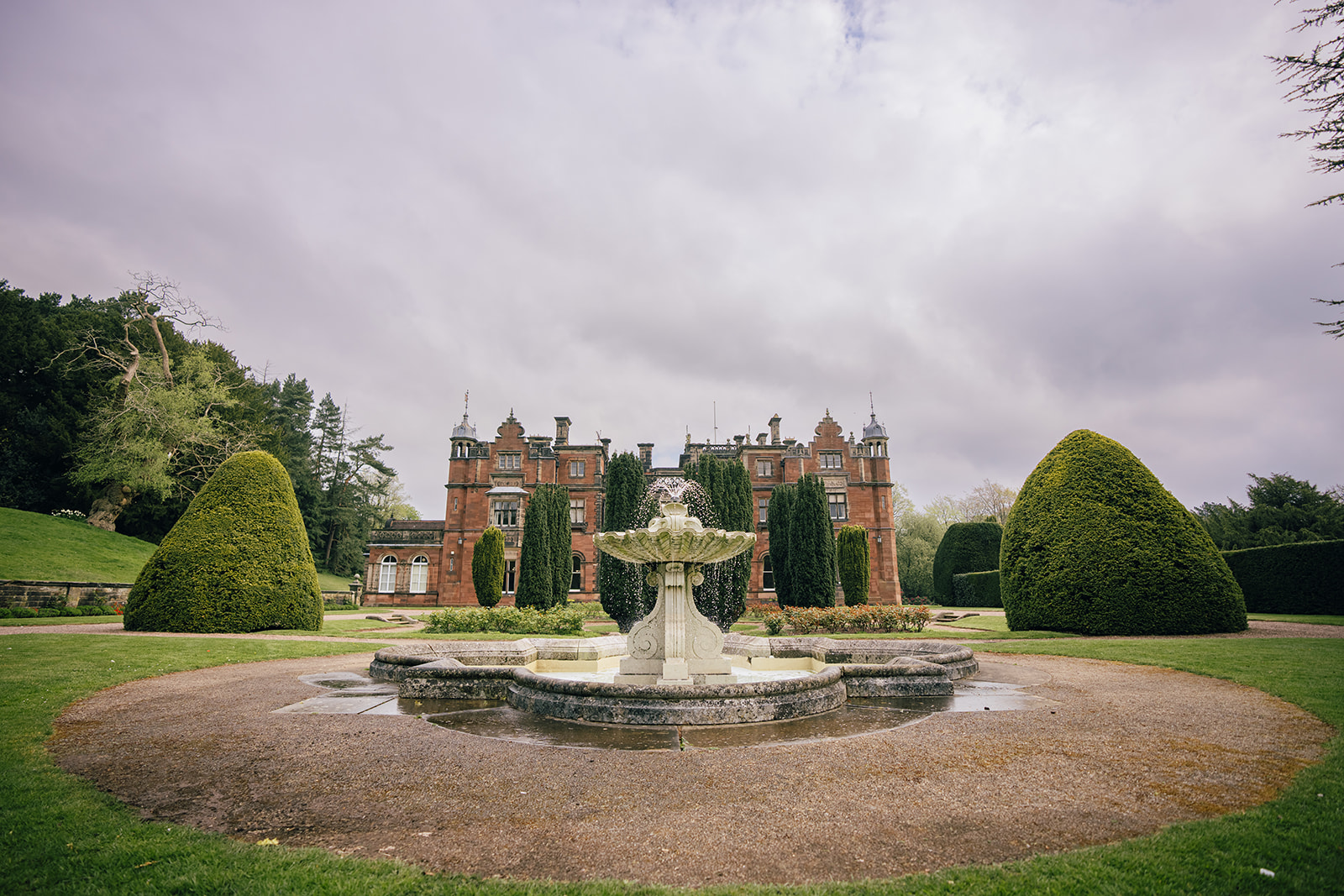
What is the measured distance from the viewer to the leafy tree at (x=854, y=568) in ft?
79.6

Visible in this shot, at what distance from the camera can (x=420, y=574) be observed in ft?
110

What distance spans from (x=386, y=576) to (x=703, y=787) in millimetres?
33441

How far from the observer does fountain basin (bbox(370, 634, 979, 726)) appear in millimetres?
6102

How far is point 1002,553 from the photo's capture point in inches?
636

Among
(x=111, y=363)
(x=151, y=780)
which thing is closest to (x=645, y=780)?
(x=151, y=780)

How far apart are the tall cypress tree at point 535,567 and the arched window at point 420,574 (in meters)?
13.5

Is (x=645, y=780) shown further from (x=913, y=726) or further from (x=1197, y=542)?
(x=1197, y=542)

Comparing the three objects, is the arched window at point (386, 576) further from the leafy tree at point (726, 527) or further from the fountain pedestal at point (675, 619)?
the fountain pedestal at point (675, 619)

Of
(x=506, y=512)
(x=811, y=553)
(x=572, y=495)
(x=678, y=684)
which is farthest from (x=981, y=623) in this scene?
(x=506, y=512)

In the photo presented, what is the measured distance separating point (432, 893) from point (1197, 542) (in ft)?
55.5

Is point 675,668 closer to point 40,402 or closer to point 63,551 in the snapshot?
point 63,551

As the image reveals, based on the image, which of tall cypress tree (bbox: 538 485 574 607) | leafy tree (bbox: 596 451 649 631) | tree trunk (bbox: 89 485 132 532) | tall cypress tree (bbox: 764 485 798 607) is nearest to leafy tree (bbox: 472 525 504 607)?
tall cypress tree (bbox: 538 485 574 607)

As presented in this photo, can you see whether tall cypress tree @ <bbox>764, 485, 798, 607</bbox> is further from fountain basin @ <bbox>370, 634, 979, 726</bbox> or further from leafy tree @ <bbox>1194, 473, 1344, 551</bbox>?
leafy tree @ <bbox>1194, 473, 1344, 551</bbox>

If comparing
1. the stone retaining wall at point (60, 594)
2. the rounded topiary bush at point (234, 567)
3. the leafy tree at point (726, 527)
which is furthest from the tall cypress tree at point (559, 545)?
the stone retaining wall at point (60, 594)
